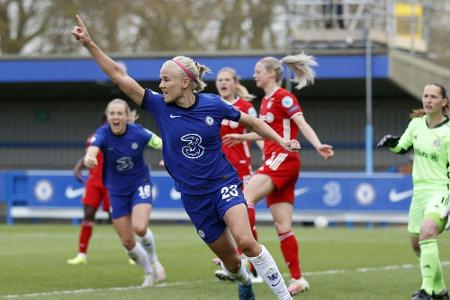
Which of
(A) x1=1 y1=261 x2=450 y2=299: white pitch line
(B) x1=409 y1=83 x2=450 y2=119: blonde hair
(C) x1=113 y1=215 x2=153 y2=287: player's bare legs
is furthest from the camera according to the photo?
(C) x1=113 y1=215 x2=153 y2=287: player's bare legs

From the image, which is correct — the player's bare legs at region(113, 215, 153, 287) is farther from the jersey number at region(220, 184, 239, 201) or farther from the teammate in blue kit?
the jersey number at region(220, 184, 239, 201)

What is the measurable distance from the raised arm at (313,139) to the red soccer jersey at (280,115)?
0.13 meters

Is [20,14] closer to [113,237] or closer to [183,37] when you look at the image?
[183,37]

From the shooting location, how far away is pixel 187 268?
12.9 m

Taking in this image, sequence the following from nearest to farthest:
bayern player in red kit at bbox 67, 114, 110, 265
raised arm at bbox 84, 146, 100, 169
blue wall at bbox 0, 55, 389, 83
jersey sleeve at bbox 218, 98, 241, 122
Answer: jersey sleeve at bbox 218, 98, 241, 122
raised arm at bbox 84, 146, 100, 169
bayern player in red kit at bbox 67, 114, 110, 265
blue wall at bbox 0, 55, 389, 83

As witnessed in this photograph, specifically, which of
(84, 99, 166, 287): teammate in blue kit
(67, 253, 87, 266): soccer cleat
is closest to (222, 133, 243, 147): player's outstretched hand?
(84, 99, 166, 287): teammate in blue kit

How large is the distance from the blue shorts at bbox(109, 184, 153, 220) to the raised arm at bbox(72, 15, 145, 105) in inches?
134

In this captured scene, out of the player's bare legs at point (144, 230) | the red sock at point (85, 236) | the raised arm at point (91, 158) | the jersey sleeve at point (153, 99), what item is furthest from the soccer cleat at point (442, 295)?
the red sock at point (85, 236)

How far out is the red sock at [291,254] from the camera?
34.1 feet

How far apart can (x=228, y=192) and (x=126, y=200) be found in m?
3.56

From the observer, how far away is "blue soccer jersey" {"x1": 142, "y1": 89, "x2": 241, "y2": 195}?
8062 millimetres

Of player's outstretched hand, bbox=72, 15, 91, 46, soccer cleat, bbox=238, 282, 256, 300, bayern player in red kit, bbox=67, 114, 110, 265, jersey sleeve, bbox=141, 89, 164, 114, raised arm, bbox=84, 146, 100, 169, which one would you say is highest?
player's outstretched hand, bbox=72, 15, 91, 46

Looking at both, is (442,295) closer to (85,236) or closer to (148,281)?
(148,281)

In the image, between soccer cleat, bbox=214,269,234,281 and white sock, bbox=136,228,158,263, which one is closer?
soccer cleat, bbox=214,269,234,281
